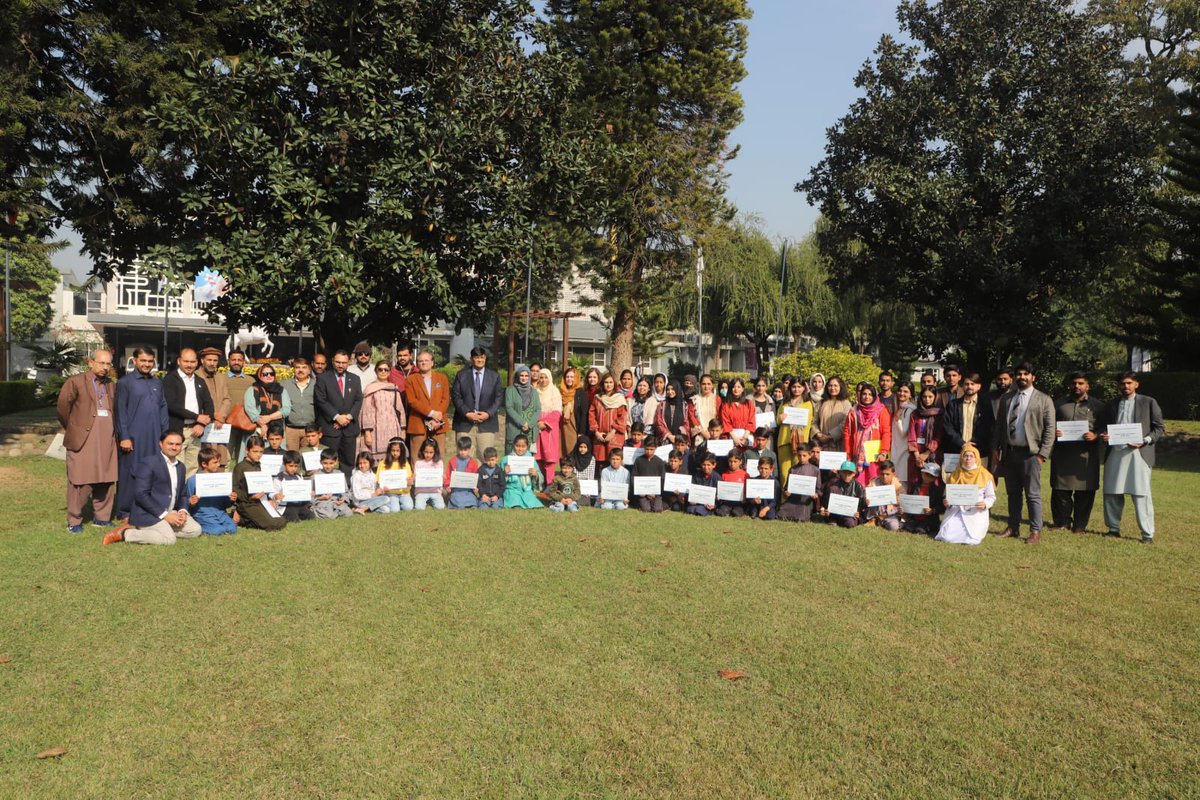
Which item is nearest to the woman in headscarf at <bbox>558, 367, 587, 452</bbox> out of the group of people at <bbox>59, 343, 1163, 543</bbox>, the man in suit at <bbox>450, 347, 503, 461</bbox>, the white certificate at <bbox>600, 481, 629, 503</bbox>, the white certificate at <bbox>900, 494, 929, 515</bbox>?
the group of people at <bbox>59, 343, 1163, 543</bbox>

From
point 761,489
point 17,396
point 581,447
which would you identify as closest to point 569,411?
point 581,447

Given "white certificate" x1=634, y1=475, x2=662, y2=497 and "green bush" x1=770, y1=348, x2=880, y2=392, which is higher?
"green bush" x1=770, y1=348, x2=880, y2=392

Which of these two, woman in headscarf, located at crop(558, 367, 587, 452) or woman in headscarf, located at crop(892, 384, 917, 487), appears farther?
woman in headscarf, located at crop(558, 367, 587, 452)

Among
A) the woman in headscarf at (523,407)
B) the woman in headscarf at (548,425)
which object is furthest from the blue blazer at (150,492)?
the woman in headscarf at (548,425)

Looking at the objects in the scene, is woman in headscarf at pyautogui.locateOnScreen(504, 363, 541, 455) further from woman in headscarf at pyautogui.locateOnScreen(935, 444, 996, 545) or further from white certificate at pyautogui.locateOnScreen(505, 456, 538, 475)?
woman in headscarf at pyautogui.locateOnScreen(935, 444, 996, 545)

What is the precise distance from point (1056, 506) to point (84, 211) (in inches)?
575

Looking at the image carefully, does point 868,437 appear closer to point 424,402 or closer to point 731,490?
point 731,490

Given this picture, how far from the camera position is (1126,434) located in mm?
9086

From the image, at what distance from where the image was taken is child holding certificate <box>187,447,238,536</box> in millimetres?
8227

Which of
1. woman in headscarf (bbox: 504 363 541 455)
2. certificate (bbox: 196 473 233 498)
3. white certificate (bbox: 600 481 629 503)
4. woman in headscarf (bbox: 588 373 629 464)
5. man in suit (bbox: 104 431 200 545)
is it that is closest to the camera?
man in suit (bbox: 104 431 200 545)

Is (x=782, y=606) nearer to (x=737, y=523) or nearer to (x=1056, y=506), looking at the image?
(x=737, y=523)

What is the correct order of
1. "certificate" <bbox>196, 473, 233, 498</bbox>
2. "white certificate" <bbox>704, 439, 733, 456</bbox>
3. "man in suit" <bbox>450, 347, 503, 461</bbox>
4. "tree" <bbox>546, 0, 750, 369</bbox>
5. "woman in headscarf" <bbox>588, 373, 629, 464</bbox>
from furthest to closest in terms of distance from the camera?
1. "tree" <bbox>546, 0, 750, 369</bbox>
2. "woman in headscarf" <bbox>588, 373, 629, 464</bbox>
3. "man in suit" <bbox>450, 347, 503, 461</bbox>
4. "white certificate" <bbox>704, 439, 733, 456</bbox>
5. "certificate" <bbox>196, 473, 233, 498</bbox>

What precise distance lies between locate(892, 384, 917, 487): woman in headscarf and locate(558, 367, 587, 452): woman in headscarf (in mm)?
3878

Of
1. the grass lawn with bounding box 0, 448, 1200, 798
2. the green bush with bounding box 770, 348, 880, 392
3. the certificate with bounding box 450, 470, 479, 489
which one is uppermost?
the green bush with bounding box 770, 348, 880, 392
